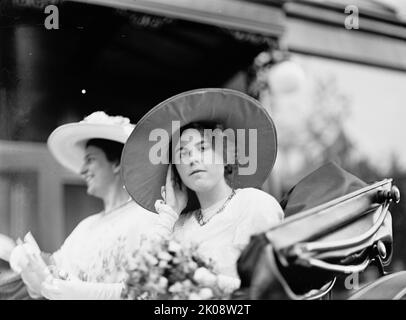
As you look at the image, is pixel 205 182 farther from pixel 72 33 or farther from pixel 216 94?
pixel 72 33

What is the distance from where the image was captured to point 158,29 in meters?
3.37

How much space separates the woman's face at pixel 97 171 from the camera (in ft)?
10.5

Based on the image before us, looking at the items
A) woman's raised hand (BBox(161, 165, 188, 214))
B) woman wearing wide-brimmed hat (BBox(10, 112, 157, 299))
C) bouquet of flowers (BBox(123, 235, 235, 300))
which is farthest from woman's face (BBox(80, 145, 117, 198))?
bouquet of flowers (BBox(123, 235, 235, 300))

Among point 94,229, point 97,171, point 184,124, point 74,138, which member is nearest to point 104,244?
point 94,229

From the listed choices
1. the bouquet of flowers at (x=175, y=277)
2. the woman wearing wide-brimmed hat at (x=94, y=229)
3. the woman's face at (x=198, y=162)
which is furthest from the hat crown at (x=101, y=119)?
the bouquet of flowers at (x=175, y=277)

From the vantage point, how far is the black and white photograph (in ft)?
9.54

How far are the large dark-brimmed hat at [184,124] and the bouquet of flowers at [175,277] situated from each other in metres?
0.28

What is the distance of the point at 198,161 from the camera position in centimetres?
308

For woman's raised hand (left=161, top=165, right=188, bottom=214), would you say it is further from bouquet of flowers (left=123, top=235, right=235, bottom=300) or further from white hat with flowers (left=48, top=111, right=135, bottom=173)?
white hat with flowers (left=48, top=111, right=135, bottom=173)

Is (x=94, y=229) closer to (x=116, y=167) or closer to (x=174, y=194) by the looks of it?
(x=116, y=167)

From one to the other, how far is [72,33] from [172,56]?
1.62 feet

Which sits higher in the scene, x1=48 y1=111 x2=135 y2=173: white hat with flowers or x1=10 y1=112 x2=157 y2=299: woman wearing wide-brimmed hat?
x1=48 y1=111 x2=135 y2=173: white hat with flowers
